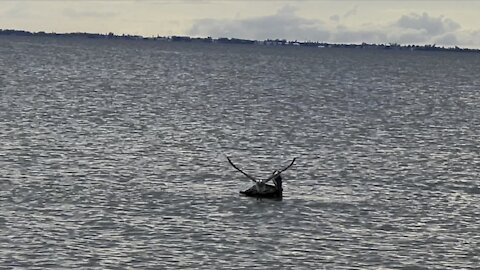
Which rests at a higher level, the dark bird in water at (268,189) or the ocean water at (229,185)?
the dark bird in water at (268,189)

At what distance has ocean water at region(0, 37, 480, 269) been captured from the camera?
43469mm

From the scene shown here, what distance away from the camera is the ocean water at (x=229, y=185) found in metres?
43.5

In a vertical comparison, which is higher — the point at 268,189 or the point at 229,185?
the point at 268,189

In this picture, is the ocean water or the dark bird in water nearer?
the ocean water

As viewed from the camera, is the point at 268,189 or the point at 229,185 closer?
the point at 268,189

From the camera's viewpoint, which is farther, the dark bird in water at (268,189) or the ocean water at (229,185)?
the dark bird in water at (268,189)

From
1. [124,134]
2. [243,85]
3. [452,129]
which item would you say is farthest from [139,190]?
[243,85]

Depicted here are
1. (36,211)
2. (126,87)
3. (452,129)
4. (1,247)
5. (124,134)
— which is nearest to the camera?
(1,247)

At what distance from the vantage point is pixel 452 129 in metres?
96.1

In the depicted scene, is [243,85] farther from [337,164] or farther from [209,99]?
[337,164]

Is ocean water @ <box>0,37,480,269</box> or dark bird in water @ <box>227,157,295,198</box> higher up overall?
dark bird in water @ <box>227,157,295,198</box>

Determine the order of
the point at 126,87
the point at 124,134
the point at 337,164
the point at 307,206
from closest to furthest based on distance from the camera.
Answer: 1. the point at 307,206
2. the point at 337,164
3. the point at 124,134
4. the point at 126,87

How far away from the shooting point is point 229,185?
2327 inches

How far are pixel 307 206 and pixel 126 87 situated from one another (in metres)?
93.6
